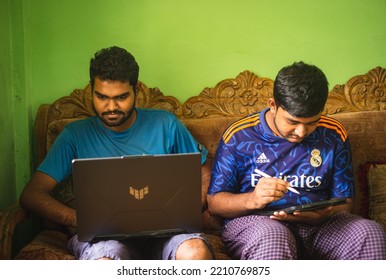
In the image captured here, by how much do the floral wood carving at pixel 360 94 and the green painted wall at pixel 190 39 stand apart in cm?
6

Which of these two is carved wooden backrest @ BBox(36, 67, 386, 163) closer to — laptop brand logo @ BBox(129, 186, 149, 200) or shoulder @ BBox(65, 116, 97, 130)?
shoulder @ BBox(65, 116, 97, 130)

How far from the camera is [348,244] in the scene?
1.43m

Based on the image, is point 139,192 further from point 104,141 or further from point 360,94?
point 360,94

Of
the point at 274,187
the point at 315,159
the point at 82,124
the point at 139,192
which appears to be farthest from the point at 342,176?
the point at 82,124

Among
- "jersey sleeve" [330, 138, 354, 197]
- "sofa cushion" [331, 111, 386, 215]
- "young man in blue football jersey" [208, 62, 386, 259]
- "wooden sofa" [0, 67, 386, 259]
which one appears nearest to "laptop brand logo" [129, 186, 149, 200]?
"young man in blue football jersey" [208, 62, 386, 259]

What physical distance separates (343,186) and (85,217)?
897 millimetres

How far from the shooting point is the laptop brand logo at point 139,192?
1283 millimetres

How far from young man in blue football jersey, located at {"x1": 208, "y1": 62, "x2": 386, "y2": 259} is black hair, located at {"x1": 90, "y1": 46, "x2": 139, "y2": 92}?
422 millimetres

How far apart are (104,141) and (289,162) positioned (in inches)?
27.0

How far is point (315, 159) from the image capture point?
1604mm

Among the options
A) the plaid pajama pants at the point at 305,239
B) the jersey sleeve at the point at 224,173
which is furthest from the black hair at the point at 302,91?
the plaid pajama pants at the point at 305,239

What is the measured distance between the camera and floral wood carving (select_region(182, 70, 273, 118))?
81.0 inches

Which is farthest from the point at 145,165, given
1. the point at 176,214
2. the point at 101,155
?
the point at 101,155
